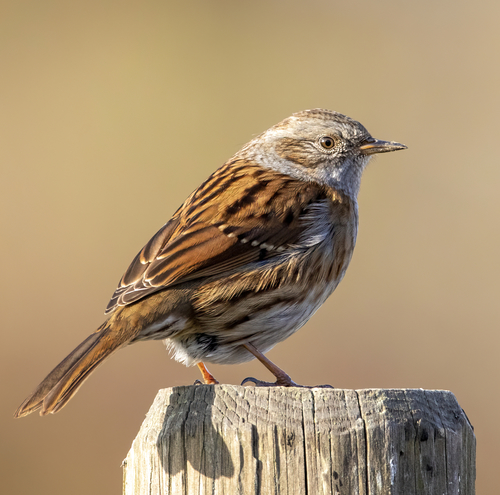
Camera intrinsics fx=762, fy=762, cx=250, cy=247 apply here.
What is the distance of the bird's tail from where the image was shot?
10.4ft

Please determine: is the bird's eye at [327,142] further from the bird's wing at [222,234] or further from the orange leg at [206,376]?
the orange leg at [206,376]

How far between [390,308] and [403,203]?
1486 mm

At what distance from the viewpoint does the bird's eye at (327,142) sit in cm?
465

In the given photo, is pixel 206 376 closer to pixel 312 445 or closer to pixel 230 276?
pixel 230 276

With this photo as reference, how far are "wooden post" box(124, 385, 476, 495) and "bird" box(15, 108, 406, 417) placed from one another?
0.95m

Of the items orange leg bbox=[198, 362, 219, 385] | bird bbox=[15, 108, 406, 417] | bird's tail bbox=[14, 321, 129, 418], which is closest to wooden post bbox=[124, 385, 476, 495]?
bird's tail bbox=[14, 321, 129, 418]

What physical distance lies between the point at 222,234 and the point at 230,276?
21 cm

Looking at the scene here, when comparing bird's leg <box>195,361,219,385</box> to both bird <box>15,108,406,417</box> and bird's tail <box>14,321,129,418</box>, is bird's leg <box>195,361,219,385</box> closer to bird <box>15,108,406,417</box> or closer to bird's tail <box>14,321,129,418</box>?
bird <box>15,108,406,417</box>

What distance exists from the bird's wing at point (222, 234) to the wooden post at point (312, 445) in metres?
1.18

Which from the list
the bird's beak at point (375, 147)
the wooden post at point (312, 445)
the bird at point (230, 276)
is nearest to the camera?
the wooden post at point (312, 445)

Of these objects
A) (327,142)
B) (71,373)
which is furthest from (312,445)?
(327,142)

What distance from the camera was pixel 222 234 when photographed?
3707mm

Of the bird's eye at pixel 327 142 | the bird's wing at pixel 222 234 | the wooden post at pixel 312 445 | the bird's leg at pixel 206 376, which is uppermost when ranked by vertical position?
the bird's eye at pixel 327 142

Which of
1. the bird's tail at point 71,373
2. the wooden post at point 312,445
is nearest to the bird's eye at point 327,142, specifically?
the bird's tail at point 71,373
